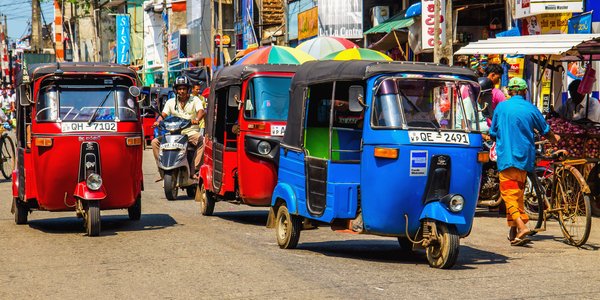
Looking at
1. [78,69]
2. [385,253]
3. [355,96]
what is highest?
[78,69]

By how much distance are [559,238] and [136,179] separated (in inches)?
209

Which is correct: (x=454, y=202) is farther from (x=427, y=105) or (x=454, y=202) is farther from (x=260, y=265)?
(x=260, y=265)

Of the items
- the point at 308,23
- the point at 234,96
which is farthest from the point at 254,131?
the point at 308,23

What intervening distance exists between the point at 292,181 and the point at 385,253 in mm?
1297

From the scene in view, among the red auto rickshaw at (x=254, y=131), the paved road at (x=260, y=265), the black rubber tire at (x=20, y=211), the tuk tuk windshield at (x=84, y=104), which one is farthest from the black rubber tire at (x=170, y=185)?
the tuk tuk windshield at (x=84, y=104)

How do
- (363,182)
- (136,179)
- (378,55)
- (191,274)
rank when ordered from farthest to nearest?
(378,55) < (136,179) < (363,182) < (191,274)

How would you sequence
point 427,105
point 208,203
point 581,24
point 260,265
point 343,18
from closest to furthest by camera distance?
point 260,265 < point 427,105 < point 208,203 < point 581,24 < point 343,18

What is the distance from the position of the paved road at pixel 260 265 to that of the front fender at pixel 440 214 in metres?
0.47

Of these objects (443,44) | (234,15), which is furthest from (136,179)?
(234,15)

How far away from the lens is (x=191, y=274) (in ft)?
33.3

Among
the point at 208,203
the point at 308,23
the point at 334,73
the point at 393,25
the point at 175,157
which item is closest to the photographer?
the point at 334,73

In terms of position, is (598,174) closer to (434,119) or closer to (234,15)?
(434,119)

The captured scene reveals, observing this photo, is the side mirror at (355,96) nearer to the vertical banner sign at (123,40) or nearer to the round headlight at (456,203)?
the round headlight at (456,203)

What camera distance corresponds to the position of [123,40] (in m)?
81.2
